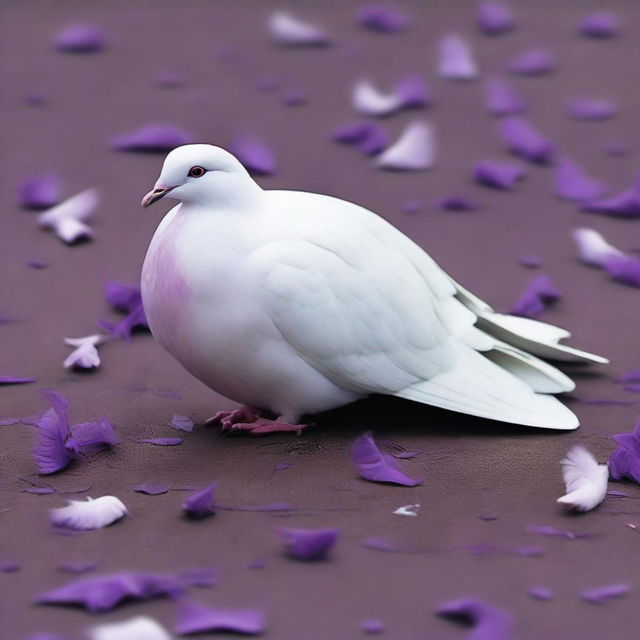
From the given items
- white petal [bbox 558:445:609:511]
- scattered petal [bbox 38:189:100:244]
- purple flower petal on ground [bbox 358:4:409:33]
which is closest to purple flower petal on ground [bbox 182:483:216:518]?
white petal [bbox 558:445:609:511]

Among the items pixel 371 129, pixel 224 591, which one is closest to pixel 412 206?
pixel 371 129

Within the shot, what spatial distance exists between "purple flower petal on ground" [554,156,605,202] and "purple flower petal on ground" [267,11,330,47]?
3.69ft

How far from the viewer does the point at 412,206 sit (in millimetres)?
3748

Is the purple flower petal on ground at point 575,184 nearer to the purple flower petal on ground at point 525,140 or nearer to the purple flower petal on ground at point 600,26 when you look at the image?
the purple flower petal on ground at point 525,140

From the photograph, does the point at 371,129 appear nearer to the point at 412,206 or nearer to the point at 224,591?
the point at 412,206

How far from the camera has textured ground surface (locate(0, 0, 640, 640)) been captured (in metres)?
2.14

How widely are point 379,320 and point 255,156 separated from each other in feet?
4.84

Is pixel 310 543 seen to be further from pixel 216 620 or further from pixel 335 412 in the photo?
pixel 335 412

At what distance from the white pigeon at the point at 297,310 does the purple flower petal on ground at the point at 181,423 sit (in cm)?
6

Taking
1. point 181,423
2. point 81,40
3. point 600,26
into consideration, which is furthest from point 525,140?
point 181,423

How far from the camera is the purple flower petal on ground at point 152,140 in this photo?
4.04m

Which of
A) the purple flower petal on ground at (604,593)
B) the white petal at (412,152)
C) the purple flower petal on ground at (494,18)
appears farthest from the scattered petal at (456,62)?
the purple flower petal on ground at (604,593)

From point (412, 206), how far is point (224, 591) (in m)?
1.80

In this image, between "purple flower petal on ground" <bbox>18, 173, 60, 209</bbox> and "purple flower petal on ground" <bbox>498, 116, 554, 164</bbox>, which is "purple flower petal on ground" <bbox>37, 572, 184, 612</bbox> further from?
"purple flower petal on ground" <bbox>498, 116, 554, 164</bbox>
